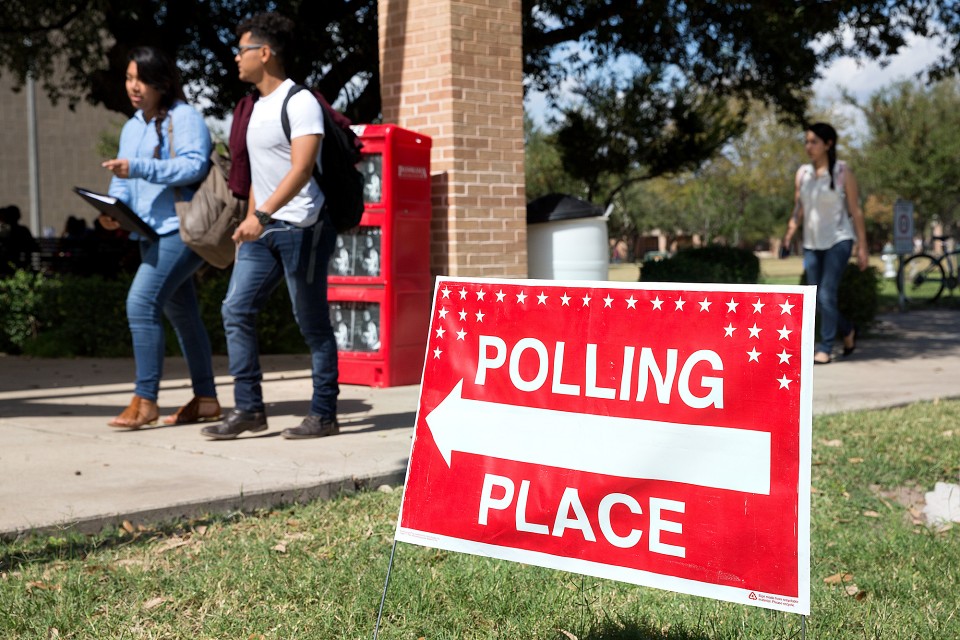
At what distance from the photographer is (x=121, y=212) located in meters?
5.95

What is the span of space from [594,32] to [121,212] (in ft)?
32.3

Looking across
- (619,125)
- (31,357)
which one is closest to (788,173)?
(619,125)

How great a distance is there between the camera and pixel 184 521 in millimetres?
4355

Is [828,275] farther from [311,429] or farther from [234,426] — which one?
[234,426]

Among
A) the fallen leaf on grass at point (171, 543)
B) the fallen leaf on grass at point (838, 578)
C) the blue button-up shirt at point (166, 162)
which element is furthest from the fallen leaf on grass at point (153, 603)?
the blue button-up shirt at point (166, 162)

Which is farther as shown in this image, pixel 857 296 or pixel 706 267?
pixel 857 296

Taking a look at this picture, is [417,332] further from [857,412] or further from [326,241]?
[857,412]

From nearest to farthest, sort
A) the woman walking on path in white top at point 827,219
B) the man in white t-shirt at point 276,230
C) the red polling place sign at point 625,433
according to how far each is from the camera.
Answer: the red polling place sign at point 625,433
the man in white t-shirt at point 276,230
the woman walking on path in white top at point 827,219

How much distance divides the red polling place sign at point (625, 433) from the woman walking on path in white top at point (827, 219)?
666cm

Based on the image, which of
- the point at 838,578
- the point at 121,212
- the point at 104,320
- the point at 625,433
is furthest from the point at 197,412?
the point at 104,320

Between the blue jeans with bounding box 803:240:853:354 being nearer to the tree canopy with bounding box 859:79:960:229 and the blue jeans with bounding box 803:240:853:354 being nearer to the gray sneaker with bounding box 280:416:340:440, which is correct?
the gray sneaker with bounding box 280:416:340:440

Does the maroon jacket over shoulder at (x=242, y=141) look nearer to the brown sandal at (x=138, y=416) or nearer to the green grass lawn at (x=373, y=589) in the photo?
the brown sandal at (x=138, y=416)

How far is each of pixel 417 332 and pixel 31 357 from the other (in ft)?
16.5

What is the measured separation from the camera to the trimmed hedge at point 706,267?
1145cm
